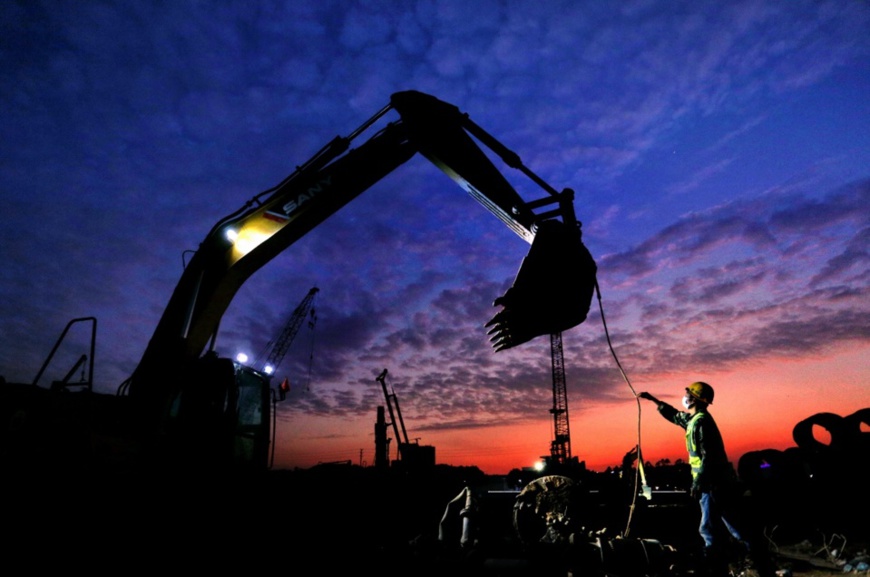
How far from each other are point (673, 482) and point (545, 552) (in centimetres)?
1224

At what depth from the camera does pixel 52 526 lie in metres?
3.85

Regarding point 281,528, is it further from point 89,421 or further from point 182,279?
point 182,279

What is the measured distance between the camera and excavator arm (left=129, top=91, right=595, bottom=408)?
501cm

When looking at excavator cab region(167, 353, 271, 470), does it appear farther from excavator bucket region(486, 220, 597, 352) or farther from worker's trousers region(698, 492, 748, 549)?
worker's trousers region(698, 492, 748, 549)

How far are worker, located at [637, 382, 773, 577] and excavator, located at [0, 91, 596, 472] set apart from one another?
6.64 feet

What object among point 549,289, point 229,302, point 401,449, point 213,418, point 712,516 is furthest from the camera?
point 401,449

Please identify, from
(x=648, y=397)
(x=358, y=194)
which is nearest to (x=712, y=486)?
(x=648, y=397)

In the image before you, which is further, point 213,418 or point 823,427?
point 823,427

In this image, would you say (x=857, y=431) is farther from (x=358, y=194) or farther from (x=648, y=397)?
(x=358, y=194)

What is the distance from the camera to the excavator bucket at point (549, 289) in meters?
4.97

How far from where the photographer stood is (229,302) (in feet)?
19.6

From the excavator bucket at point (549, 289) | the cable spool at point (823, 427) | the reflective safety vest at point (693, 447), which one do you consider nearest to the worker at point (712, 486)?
the reflective safety vest at point (693, 447)

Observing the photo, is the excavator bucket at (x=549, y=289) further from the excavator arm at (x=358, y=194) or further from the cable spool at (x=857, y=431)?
the cable spool at (x=857, y=431)

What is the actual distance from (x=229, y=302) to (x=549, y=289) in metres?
4.60
